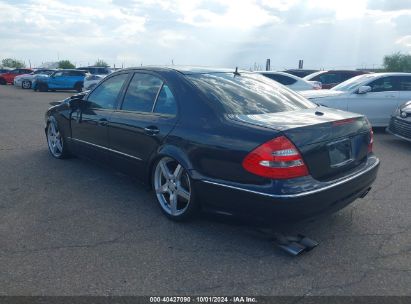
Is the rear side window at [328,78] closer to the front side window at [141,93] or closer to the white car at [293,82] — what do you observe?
the white car at [293,82]

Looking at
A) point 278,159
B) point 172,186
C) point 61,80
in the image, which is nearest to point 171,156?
point 172,186

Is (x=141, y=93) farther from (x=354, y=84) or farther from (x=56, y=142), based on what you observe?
(x=354, y=84)

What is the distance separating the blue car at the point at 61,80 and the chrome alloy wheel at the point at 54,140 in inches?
783

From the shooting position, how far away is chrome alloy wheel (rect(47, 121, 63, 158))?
6102 mm

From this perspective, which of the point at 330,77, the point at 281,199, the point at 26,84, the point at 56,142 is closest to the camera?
the point at 281,199

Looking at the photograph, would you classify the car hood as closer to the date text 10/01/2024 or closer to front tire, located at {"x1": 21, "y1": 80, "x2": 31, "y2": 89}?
the date text 10/01/2024

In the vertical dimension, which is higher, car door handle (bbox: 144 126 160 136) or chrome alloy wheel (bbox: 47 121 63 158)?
car door handle (bbox: 144 126 160 136)

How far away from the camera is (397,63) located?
105 feet

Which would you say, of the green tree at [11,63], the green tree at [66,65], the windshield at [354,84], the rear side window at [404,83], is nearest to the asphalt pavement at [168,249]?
the windshield at [354,84]

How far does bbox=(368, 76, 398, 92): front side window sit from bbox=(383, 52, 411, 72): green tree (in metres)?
24.3

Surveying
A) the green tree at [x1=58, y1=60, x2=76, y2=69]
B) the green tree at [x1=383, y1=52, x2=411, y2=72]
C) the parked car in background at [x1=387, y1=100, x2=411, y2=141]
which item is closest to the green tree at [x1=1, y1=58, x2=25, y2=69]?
the green tree at [x1=58, y1=60, x2=76, y2=69]

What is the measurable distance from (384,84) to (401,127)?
2.18 meters

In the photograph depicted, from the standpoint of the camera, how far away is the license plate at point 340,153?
3.26 meters

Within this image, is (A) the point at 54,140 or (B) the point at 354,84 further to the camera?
(B) the point at 354,84
